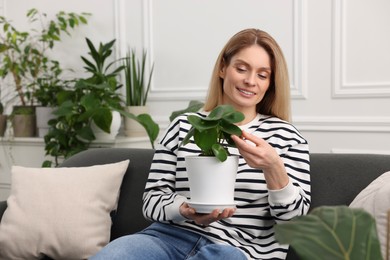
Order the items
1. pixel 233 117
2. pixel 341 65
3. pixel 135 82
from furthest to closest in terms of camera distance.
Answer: pixel 135 82 < pixel 341 65 < pixel 233 117

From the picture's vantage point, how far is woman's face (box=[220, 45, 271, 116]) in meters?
1.74

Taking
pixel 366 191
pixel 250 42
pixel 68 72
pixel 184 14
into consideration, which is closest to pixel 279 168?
pixel 366 191

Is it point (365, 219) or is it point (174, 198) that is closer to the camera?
point (365, 219)

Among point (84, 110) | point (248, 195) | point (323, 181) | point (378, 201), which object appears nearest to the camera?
point (378, 201)

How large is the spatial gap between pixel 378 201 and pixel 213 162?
49cm

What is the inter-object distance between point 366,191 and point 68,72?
8.67 feet

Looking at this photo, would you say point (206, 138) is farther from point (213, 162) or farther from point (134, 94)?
point (134, 94)

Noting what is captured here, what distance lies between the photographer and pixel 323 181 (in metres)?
1.83

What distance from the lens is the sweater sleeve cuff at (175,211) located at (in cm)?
161

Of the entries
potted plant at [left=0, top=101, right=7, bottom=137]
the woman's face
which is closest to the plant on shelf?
potted plant at [left=0, top=101, right=7, bottom=137]

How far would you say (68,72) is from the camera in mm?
3865

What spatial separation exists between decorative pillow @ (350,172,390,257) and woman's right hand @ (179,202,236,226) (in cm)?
39

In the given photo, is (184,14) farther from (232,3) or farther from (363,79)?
(363,79)

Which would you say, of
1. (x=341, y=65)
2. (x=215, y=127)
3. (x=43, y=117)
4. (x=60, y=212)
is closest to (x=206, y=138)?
(x=215, y=127)
